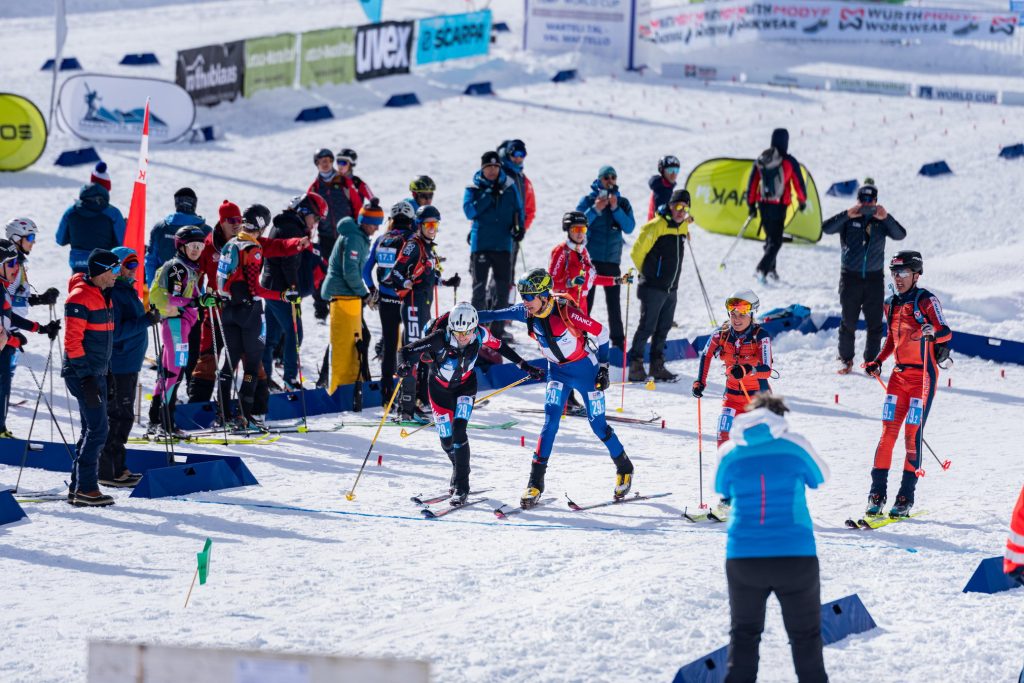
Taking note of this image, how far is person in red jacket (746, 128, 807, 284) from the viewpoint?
705 inches

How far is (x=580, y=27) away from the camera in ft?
103

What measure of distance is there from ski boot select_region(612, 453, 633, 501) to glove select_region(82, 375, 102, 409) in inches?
145

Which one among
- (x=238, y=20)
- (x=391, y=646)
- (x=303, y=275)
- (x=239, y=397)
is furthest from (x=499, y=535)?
(x=238, y=20)

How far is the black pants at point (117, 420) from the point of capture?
10703 mm

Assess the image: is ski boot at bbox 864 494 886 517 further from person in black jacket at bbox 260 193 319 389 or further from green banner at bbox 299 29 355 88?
green banner at bbox 299 29 355 88

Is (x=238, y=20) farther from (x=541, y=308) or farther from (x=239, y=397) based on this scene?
(x=541, y=308)

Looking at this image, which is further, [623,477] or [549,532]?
[623,477]

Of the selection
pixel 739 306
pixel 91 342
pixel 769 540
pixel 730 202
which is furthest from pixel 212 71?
pixel 769 540

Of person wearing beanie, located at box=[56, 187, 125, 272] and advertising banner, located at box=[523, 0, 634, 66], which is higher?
advertising banner, located at box=[523, 0, 634, 66]

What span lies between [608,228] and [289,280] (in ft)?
10.9

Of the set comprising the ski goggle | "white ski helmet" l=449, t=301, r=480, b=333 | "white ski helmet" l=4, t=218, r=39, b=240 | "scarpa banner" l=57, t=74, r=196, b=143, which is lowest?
"white ski helmet" l=449, t=301, r=480, b=333

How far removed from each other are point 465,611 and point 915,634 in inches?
98.0

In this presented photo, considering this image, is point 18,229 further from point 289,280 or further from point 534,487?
point 534,487

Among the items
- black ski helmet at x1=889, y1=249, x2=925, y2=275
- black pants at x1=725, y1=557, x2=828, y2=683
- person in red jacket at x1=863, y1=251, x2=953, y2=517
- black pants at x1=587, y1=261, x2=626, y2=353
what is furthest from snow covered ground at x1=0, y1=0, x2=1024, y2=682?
black ski helmet at x1=889, y1=249, x2=925, y2=275
